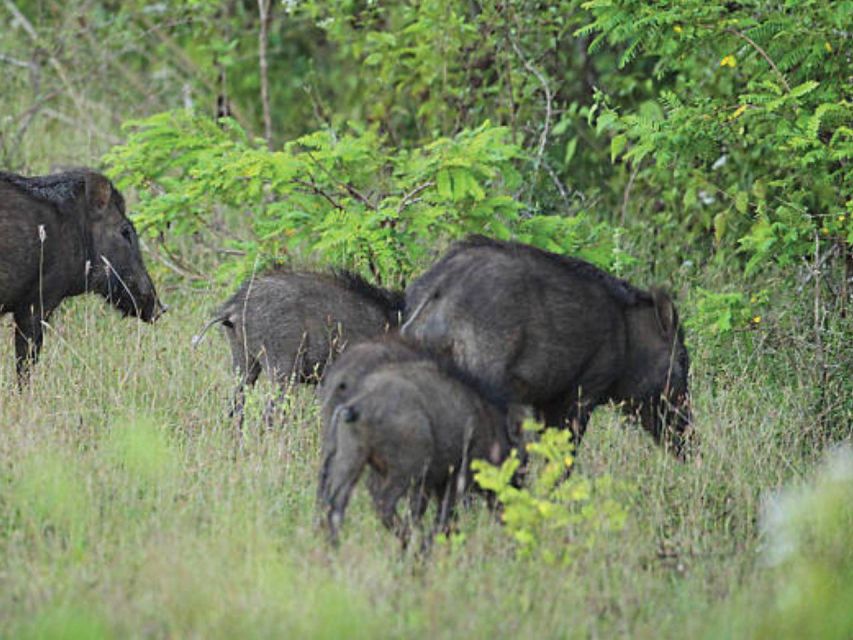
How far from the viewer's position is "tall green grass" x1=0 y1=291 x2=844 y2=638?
5648 millimetres

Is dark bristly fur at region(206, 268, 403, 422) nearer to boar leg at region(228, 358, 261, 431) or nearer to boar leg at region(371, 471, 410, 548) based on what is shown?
boar leg at region(228, 358, 261, 431)

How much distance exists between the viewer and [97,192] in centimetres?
946

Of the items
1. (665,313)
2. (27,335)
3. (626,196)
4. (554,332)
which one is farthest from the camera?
(626,196)

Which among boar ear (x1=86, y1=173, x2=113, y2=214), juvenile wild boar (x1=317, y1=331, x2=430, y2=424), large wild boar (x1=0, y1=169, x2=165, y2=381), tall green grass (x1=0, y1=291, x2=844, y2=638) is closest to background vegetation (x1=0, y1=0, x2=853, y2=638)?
tall green grass (x1=0, y1=291, x2=844, y2=638)

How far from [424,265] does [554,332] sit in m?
3.15

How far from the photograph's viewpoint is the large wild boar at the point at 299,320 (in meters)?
8.49

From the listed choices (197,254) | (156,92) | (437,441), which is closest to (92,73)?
(156,92)

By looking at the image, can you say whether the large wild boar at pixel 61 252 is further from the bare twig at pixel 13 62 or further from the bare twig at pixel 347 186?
the bare twig at pixel 13 62

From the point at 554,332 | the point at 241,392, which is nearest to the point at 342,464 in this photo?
the point at 554,332

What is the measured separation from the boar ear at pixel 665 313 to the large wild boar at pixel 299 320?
1.53 metres

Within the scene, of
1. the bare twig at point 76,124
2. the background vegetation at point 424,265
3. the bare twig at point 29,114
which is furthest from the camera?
the bare twig at point 76,124

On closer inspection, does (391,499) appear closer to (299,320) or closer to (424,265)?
(299,320)

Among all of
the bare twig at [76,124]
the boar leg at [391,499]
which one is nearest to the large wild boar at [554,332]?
the boar leg at [391,499]

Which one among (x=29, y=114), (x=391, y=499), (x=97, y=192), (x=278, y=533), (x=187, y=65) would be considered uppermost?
(x=187, y=65)
